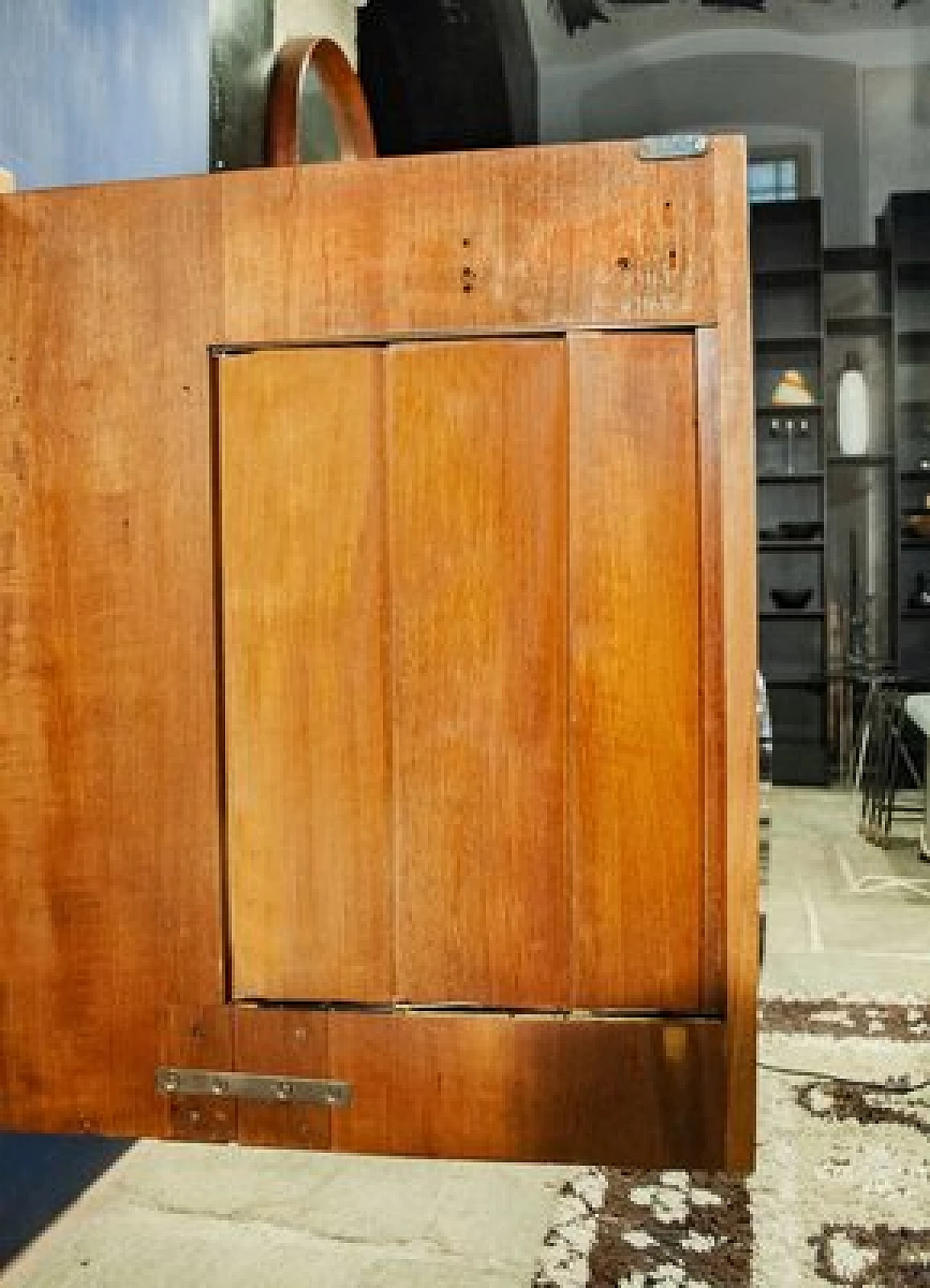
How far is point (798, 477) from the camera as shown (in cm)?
733

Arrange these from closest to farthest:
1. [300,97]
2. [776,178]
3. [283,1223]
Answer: [283,1223] → [300,97] → [776,178]

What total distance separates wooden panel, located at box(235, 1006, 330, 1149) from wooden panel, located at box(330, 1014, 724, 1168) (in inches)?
0.8

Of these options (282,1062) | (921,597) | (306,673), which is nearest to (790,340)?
(921,597)

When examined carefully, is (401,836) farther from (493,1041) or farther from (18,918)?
(18,918)

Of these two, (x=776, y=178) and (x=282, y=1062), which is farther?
(x=776, y=178)

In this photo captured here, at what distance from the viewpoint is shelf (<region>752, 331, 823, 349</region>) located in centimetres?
736

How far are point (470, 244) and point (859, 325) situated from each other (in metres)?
6.76

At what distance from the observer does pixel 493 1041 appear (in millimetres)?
1493

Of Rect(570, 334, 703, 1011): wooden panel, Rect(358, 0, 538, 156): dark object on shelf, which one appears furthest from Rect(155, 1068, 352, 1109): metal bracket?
Rect(358, 0, 538, 156): dark object on shelf

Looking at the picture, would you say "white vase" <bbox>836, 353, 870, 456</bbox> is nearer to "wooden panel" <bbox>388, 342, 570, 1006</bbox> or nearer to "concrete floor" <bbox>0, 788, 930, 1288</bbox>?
"concrete floor" <bbox>0, 788, 930, 1288</bbox>

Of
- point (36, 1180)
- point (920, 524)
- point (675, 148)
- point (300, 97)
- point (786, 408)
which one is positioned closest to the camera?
point (675, 148)

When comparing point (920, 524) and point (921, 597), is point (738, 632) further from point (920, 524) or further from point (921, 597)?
point (921, 597)

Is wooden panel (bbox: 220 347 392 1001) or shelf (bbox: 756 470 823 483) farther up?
shelf (bbox: 756 470 823 483)

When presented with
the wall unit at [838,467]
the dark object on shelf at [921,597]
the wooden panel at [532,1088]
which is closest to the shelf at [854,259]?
the wall unit at [838,467]
